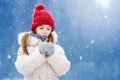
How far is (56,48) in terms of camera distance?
11.2 feet

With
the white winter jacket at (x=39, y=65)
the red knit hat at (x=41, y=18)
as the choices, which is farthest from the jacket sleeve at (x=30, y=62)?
the red knit hat at (x=41, y=18)

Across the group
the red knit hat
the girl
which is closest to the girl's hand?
the girl

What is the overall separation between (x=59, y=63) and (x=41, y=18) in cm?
53

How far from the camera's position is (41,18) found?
3566mm

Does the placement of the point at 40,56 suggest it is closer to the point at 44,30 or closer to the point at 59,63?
the point at 59,63

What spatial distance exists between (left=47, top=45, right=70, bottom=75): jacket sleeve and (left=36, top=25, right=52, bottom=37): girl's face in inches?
7.4

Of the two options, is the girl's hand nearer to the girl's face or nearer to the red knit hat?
the girl's face

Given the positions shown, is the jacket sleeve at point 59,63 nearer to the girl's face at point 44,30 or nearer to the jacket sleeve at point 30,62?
the jacket sleeve at point 30,62

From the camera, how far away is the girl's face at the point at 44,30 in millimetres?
3430

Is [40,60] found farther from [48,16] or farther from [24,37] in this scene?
[48,16]

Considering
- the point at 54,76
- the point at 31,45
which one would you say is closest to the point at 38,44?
the point at 31,45

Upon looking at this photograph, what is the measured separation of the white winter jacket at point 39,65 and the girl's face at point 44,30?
0.10m

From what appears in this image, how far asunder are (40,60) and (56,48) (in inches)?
9.0

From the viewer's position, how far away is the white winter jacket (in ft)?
10.7
